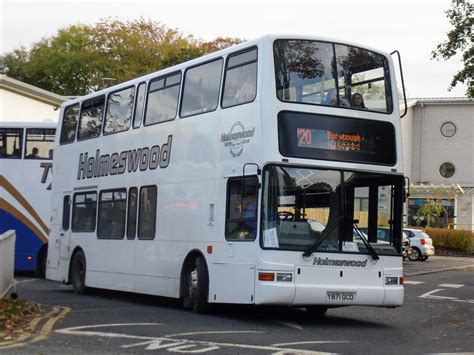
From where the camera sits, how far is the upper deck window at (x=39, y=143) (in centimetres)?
2694

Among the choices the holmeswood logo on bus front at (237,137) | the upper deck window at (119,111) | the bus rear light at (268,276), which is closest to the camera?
the bus rear light at (268,276)

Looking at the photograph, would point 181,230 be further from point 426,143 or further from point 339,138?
point 426,143

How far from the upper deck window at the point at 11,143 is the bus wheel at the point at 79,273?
273 inches

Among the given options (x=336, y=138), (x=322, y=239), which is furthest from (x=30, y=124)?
(x=322, y=239)

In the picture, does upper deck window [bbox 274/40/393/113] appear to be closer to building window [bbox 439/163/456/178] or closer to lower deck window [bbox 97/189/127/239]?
lower deck window [bbox 97/189/127/239]

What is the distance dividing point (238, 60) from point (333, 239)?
3353 millimetres

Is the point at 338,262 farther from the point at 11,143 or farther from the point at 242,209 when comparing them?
the point at 11,143

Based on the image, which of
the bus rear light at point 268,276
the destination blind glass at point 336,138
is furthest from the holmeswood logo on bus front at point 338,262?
the destination blind glass at point 336,138

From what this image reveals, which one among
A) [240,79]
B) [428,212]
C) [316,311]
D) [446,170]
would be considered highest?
[446,170]

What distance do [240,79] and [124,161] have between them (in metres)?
4.86

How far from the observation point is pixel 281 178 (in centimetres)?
1391

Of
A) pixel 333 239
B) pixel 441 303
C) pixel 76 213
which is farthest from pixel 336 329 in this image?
pixel 76 213

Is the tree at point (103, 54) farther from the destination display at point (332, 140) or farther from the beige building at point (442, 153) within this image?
the destination display at point (332, 140)

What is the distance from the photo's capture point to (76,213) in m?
21.3
